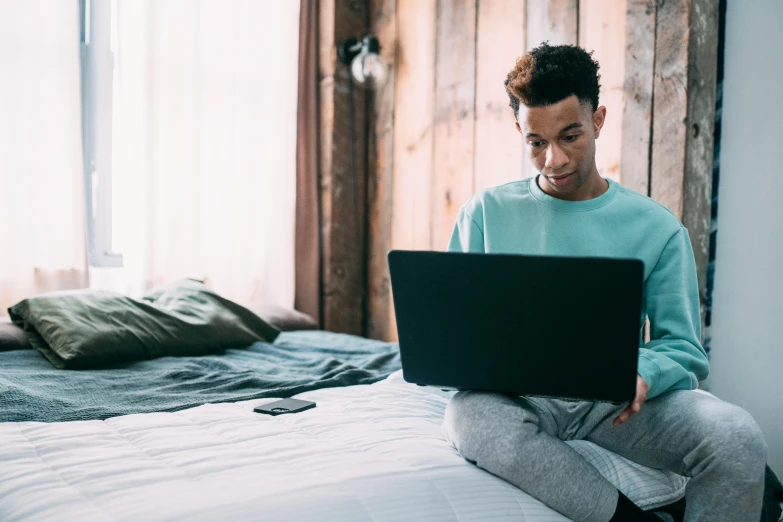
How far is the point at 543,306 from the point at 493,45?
1.72 meters

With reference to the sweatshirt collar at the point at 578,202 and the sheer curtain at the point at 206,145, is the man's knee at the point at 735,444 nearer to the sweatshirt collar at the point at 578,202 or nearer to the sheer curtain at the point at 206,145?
the sweatshirt collar at the point at 578,202

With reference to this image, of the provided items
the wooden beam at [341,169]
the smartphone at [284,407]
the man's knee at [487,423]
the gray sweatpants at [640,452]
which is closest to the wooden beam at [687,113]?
the gray sweatpants at [640,452]

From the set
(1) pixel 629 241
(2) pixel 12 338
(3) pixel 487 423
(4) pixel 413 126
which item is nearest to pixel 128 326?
(2) pixel 12 338

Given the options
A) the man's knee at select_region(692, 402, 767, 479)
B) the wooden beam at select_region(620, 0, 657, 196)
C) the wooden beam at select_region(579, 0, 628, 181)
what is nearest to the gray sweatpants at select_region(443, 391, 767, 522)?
the man's knee at select_region(692, 402, 767, 479)

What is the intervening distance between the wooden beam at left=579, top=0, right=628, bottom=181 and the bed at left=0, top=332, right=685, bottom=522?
43.2 inches

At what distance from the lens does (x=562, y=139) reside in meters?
1.31

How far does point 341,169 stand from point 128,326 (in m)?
1.34

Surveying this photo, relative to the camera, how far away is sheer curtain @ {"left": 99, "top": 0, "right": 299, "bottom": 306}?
254 centimetres

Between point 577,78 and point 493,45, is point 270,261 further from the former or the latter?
point 577,78

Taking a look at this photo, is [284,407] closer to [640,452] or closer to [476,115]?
[640,452]

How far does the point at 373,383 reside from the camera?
1648 mm

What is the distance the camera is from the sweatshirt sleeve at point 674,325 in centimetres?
111

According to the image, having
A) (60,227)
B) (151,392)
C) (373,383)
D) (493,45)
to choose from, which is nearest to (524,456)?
(373,383)

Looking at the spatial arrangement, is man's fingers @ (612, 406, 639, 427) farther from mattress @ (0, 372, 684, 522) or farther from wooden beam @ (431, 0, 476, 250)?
wooden beam @ (431, 0, 476, 250)
